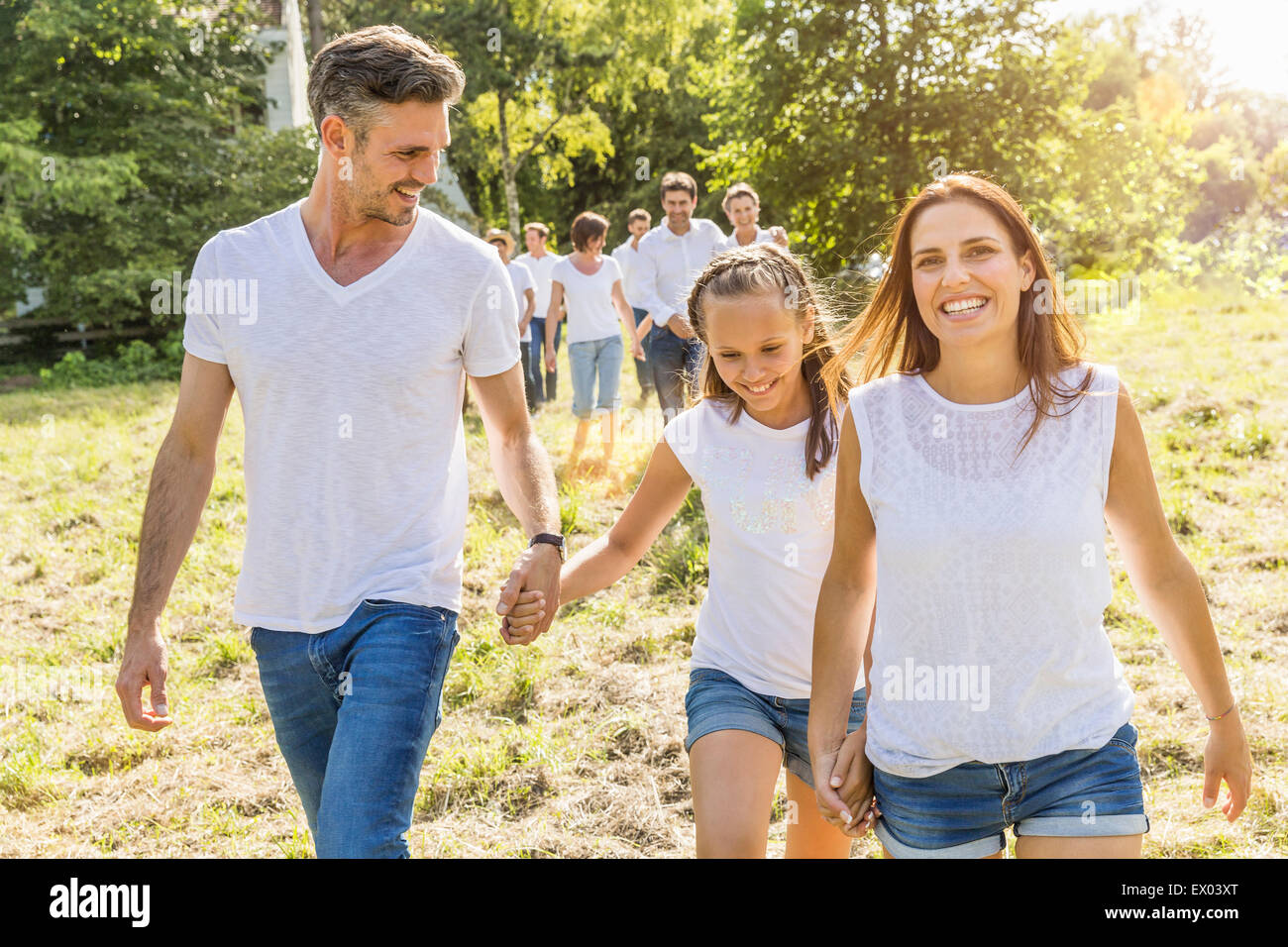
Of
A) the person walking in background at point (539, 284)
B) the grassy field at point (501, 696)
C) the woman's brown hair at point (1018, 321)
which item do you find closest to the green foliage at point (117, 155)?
the person walking in background at point (539, 284)

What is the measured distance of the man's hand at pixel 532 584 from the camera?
99.2 inches

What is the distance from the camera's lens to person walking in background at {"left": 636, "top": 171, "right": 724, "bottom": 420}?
8.55m

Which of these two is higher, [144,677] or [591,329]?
[591,329]

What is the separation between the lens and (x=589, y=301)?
980cm

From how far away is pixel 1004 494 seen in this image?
2080 millimetres

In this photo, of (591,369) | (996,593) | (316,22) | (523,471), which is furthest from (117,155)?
(996,593)

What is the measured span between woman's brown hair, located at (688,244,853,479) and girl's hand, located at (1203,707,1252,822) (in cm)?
102

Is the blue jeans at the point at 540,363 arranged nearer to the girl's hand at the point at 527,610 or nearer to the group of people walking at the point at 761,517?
the group of people walking at the point at 761,517

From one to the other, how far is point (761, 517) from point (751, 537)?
0.05 metres

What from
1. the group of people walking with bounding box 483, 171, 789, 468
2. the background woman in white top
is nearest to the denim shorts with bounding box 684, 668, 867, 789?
the group of people walking with bounding box 483, 171, 789, 468

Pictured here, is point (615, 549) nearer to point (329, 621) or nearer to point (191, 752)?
point (329, 621)

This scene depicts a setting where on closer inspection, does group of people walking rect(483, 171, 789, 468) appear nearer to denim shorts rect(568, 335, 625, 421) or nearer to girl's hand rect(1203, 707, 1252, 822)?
denim shorts rect(568, 335, 625, 421)

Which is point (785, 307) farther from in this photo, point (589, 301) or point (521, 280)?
point (521, 280)
